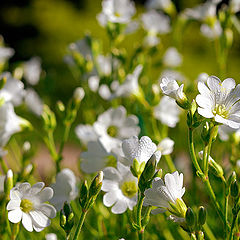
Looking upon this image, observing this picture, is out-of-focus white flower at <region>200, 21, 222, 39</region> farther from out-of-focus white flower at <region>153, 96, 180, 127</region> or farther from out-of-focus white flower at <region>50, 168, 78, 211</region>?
out-of-focus white flower at <region>50, 168, 78, 211</region>

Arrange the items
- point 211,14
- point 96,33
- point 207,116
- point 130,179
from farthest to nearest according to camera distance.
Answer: point 96,33, point 211,14, point 130,179, point 207,116

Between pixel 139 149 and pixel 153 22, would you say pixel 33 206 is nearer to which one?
pixel 139 149

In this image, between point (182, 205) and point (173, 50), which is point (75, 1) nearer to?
point (173, 50)

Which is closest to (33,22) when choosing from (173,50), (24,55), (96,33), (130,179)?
(24,55)

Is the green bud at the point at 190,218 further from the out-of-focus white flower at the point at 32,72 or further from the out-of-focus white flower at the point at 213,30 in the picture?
the out-of-focus white flower at the point at 32,72

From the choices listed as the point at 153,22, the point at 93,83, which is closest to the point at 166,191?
the point at 93,83

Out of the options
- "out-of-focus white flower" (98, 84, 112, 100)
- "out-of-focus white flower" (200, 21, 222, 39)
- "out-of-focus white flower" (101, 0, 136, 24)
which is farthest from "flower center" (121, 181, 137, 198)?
"out-of-focus white flower" (200, 21, 222, 39)
